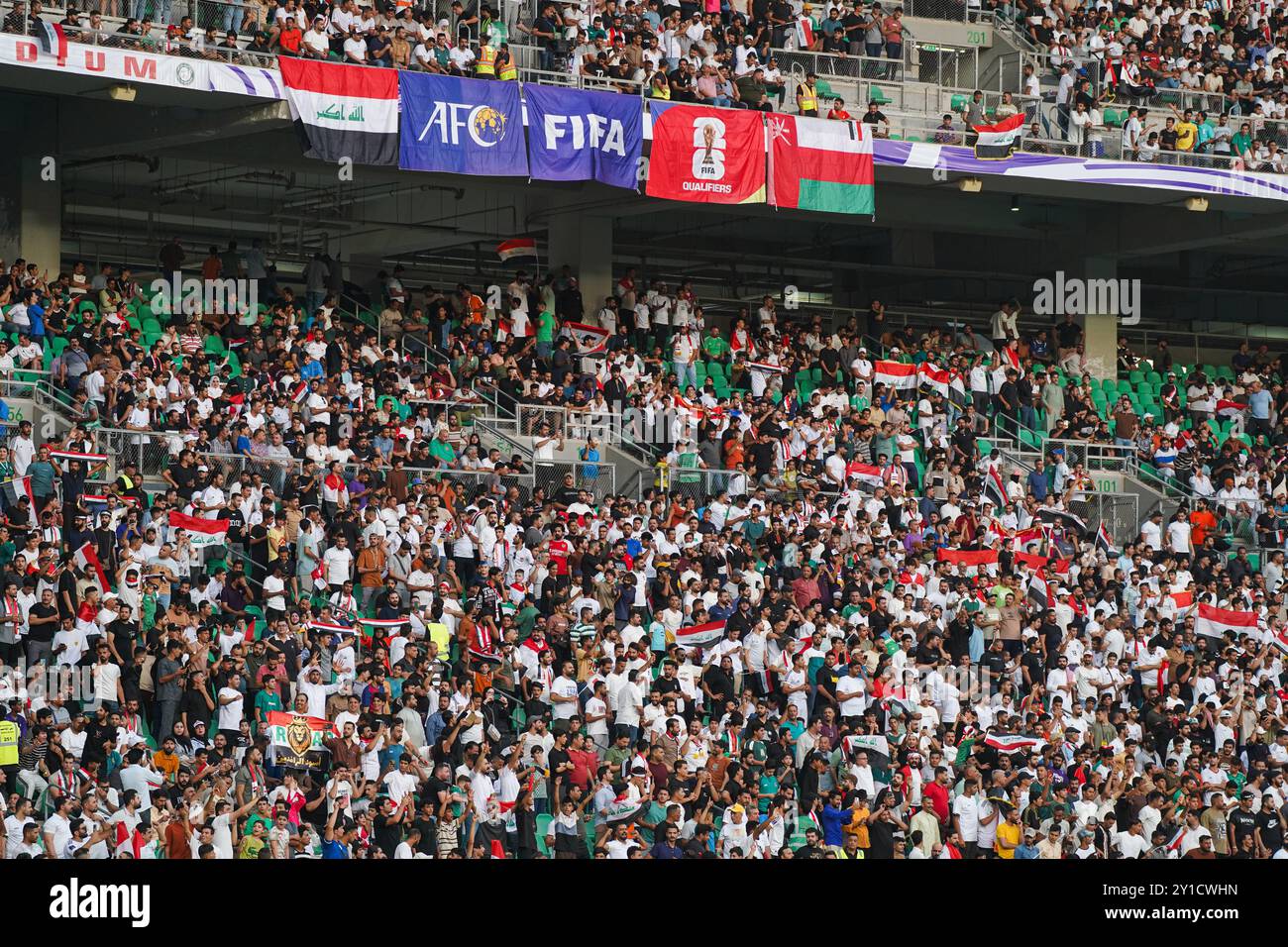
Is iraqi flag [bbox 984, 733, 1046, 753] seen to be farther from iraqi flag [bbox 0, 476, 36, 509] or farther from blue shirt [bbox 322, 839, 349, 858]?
iraqi flag [bbox 0, 476, 36, 509]

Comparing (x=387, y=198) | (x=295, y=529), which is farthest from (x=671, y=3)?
(x=295, y=529)

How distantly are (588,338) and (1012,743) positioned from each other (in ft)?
30.4

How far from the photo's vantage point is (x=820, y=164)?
26719 mm

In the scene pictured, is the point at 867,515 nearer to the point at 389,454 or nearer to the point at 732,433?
the point at 732,433

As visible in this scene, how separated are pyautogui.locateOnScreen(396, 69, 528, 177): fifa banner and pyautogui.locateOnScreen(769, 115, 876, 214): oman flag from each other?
357 centimetres

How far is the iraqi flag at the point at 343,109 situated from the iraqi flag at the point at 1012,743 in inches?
401

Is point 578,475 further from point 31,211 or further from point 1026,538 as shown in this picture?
point 31,211

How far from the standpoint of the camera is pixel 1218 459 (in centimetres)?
2773

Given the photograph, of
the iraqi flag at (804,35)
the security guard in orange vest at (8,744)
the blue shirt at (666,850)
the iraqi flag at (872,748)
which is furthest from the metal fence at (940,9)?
the security guard in orange vest at (8,744)

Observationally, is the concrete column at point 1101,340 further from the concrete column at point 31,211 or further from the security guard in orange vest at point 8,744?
the security guard in orange vest at point 8,744

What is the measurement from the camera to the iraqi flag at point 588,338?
2623 centimetres

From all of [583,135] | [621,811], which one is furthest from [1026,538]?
[621,811]

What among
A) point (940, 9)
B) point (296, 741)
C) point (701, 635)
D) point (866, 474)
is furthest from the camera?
point (940, 9)
